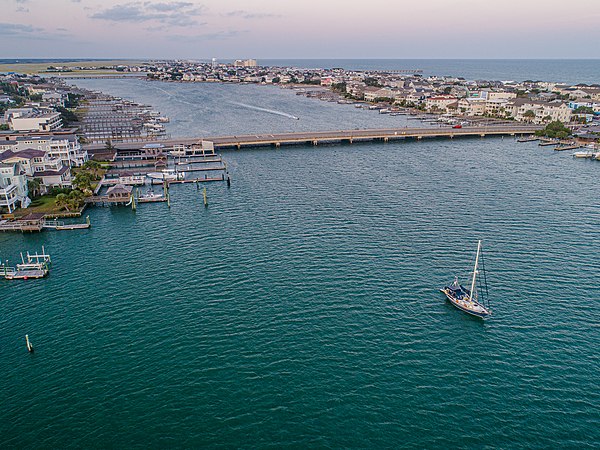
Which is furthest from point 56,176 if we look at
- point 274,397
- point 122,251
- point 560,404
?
point 560,404

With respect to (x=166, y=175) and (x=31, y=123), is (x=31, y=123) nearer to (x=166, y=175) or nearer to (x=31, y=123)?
(x=31, y=123)

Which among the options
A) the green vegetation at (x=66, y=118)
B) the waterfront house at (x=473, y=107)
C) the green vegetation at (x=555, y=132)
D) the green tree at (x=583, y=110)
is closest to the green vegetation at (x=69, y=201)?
the green vegetation at (x=66, y=118)

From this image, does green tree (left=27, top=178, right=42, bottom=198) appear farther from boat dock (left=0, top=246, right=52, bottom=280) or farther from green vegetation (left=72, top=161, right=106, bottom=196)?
boat dock (left=0, top=246, right=52, bottom=280)

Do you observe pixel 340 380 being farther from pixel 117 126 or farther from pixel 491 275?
pixel 117 126

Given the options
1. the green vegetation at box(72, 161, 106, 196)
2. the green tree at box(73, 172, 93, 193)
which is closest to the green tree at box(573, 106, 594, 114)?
the green vegetation at box(72, 161, 106, 196)

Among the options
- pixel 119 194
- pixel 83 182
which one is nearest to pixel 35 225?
pixel 83 182
